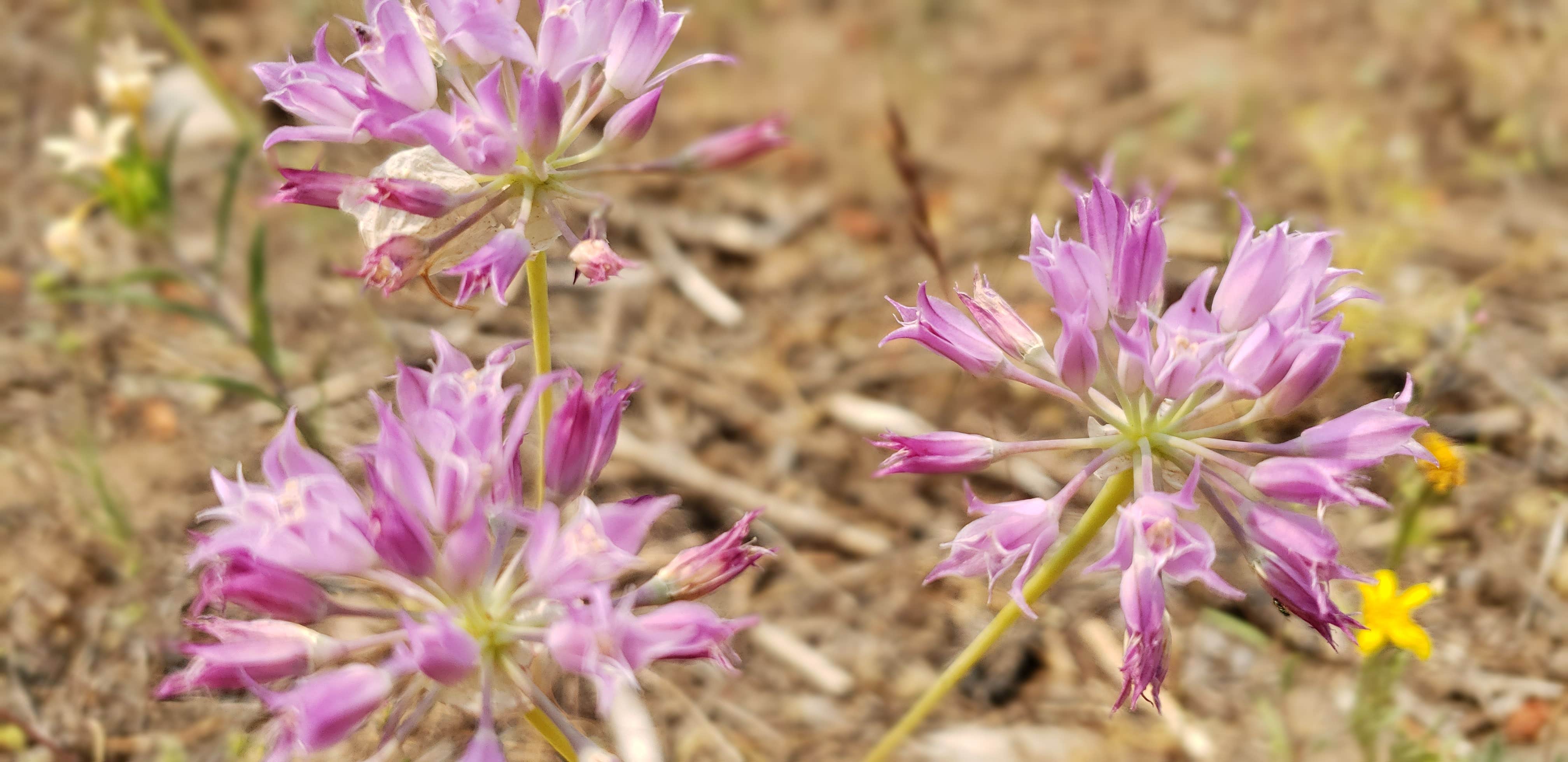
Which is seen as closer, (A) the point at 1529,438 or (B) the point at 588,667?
(B) the point at 588,667

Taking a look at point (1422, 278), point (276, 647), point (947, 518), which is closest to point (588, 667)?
point (276, 647)

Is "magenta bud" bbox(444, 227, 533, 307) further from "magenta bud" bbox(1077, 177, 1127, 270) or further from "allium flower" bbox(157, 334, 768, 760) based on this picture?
"magenta bud" bbox(1077, 177, 1127, 270)

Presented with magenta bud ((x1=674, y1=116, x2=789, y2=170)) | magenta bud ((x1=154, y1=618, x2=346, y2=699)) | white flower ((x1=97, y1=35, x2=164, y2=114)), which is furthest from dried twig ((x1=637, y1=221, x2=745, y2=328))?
magenta bud ((x1=154, y1=618, x2=346, y2=699))

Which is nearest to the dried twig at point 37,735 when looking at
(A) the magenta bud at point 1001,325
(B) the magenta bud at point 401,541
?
(B) the magenta bud at point 401,541

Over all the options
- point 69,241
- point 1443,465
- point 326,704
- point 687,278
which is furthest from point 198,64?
point 1443,465

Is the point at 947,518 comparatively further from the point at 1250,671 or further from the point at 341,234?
the point at 341,234

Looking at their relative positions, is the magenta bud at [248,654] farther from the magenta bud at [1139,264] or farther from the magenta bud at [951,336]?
the magenta bud at [1139,264]
